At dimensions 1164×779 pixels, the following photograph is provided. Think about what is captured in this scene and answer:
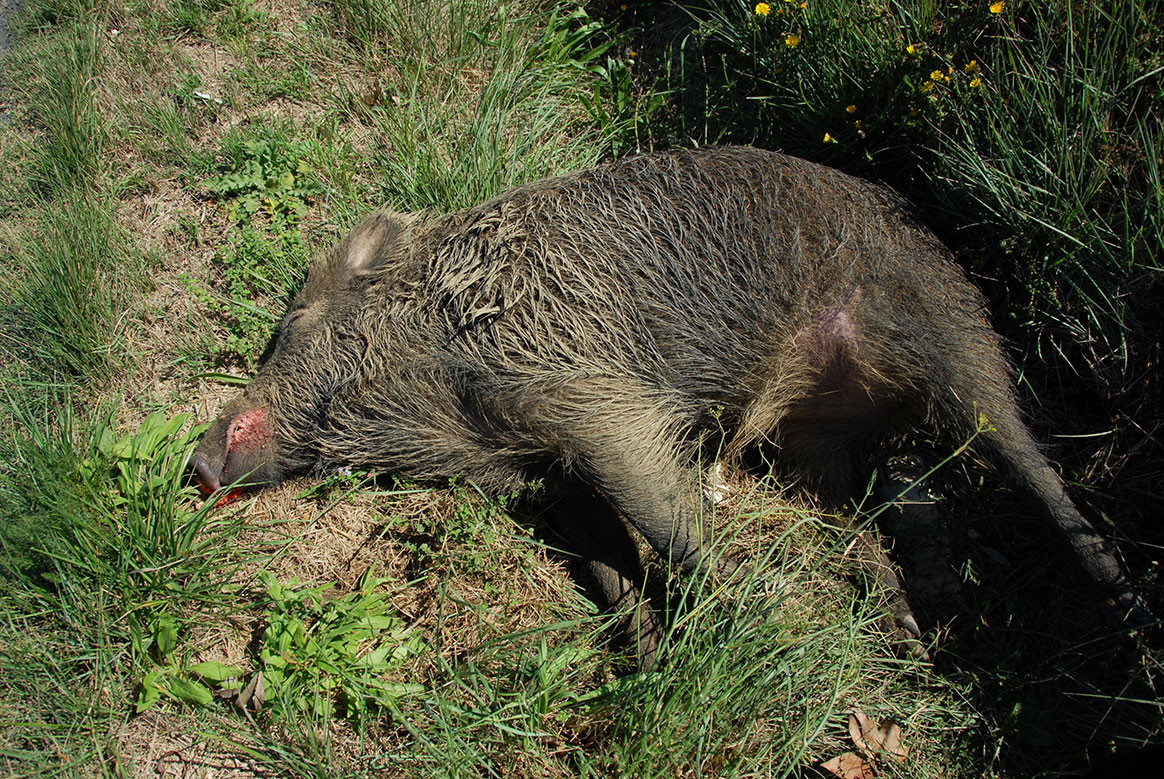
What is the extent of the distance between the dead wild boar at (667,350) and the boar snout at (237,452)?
2 centimetres

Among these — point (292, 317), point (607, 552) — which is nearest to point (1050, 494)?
point (607, 552)

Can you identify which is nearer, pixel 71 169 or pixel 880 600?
pixel 880 600

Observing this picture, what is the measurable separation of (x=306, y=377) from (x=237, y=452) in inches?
19.6

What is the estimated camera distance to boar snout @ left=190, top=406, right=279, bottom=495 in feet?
11.5

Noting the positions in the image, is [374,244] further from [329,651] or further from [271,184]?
[329,651]

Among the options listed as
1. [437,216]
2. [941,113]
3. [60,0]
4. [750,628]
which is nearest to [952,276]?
[941,113]

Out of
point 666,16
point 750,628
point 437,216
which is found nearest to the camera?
point 750,628

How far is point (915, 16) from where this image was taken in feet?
10.7

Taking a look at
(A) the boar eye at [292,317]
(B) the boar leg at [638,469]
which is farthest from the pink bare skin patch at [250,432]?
(B) the boar leg at [638,469]

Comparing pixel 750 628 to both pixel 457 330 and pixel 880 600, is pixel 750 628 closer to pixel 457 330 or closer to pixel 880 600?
pixel 880 600

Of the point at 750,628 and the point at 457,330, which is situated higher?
the point at 457,330

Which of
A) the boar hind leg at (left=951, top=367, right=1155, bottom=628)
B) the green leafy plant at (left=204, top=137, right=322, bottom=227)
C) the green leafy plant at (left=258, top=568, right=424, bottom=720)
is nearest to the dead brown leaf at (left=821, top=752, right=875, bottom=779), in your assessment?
the boar hind leg at (left=951, top=367, right=1155, bottom=628)

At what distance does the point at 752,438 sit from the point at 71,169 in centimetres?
437

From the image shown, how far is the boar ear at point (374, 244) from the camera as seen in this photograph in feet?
11.7
